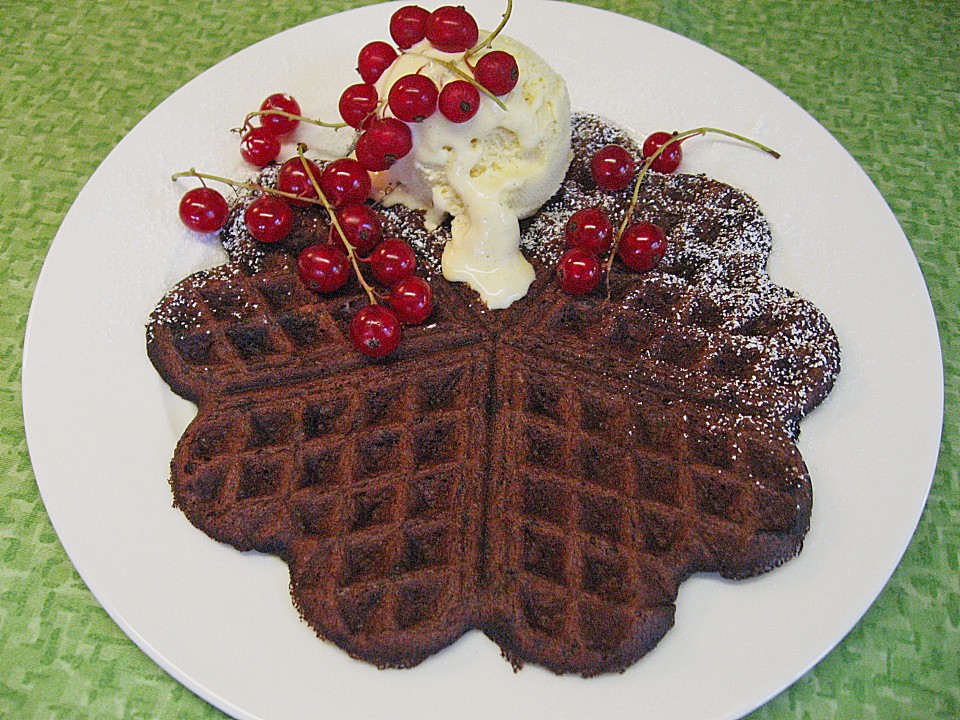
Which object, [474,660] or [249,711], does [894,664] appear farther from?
[249,711]

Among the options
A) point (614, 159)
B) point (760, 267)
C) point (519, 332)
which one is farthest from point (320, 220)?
point (760, 267)

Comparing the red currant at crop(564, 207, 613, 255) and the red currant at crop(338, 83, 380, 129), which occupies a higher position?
the red currant at crop(338, 83, 380, 129)

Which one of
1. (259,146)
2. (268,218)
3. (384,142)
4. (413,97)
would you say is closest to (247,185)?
(268,218)

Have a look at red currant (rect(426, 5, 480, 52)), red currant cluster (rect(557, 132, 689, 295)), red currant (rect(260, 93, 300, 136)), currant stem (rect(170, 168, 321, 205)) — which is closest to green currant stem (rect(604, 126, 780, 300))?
red currant cluster (rect(557, 132, 689, 295))

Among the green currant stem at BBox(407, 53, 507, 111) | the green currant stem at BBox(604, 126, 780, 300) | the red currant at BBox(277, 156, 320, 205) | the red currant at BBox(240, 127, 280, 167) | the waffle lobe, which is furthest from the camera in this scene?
the red currant at BBox(240, 127, 280, 167)

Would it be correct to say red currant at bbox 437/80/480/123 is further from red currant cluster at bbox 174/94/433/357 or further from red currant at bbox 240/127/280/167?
red currant at bbox 240/127/280/167

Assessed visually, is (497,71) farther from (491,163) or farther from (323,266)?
(323,266)
